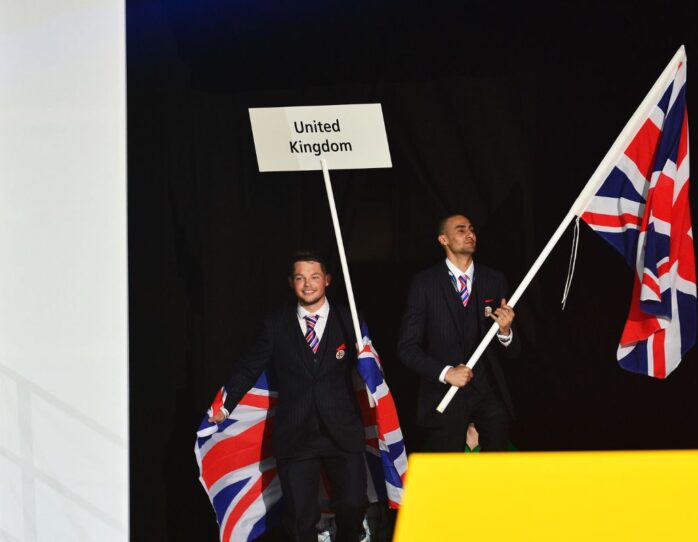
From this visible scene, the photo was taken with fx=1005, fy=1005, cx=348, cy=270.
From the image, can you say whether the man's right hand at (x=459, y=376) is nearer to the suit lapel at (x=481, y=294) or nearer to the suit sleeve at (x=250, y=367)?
the suit lapel at (x=481, y=294)

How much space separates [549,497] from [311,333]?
2330mm

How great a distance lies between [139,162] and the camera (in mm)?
3861

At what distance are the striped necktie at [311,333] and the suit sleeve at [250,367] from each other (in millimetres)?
137

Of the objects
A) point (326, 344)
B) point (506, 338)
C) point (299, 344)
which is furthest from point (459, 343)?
point (299, 344)

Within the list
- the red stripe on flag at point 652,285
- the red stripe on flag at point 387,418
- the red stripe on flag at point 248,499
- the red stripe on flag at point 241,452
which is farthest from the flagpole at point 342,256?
the red stripe on flag at point 652,285

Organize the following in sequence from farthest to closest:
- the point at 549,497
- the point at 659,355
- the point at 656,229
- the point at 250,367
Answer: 1. the point at 250,367
2. the point at 659,355
3. the point at 656,229
4. the point at 549,497

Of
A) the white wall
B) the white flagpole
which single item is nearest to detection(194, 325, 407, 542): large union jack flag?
the white wall

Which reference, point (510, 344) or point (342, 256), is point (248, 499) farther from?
point (510, 344)

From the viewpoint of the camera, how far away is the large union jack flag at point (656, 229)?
366cm

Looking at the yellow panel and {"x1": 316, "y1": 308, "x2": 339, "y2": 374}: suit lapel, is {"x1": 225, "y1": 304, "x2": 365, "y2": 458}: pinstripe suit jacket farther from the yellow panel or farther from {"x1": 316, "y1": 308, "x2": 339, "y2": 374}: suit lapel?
the yellow panel

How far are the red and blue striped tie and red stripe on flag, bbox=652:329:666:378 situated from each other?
0.71 m

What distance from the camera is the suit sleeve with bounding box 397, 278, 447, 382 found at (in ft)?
12.4

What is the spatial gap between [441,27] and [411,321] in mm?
1118

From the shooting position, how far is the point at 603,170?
3.67 meters
